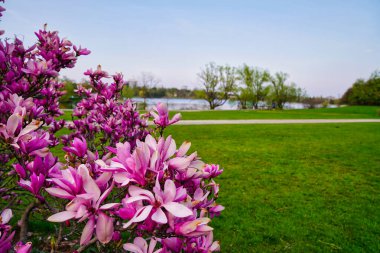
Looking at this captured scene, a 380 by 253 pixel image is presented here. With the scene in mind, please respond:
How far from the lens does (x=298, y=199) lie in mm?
4715

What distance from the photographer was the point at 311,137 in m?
11.8

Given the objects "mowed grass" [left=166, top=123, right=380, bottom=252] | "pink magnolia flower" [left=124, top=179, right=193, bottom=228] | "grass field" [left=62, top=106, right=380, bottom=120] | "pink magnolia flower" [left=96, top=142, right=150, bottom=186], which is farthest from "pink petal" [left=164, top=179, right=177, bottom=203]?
"grass field" [left=62, top=106, right=380, bottom=120]

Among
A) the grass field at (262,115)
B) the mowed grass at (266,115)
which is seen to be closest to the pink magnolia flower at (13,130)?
the grass field at (262,115)

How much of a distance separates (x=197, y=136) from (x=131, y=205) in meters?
10.8

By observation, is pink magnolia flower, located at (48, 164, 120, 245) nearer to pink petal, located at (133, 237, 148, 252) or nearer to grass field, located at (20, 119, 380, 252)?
pink petal, located at (133, 237, 148, 252)

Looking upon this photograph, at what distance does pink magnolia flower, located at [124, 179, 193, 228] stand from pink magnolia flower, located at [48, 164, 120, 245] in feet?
0.23

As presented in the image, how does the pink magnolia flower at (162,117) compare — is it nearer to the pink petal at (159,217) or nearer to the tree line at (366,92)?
the pink petal at (159,217)

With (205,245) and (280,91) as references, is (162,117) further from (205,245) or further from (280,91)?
(280,91)

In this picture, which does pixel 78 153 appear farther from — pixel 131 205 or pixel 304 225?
pixel 304 225

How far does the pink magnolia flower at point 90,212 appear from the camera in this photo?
82 cm

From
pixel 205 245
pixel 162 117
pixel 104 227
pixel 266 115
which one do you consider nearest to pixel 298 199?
pixel 162 117

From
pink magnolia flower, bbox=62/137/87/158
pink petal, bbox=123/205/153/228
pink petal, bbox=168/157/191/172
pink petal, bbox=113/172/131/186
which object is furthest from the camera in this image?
pink magnolia flower, bbox=62/137/87/158

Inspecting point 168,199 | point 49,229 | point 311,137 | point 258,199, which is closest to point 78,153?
point 168,199

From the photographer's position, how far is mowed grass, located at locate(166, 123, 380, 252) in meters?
3.36
